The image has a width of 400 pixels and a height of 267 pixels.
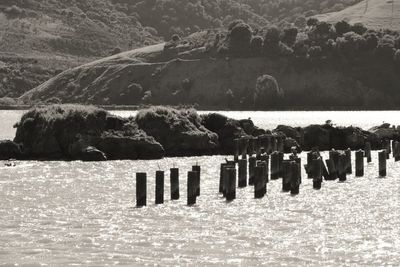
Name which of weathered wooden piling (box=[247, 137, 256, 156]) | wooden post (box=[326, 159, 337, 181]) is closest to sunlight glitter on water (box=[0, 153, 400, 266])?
wooden post (box=[326, 159, 337, 181])

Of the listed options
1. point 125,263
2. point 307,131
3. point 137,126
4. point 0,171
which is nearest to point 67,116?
point 137,126

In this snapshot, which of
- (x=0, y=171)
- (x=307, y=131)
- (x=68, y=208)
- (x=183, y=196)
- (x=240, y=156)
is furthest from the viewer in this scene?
(x=307, y=131)

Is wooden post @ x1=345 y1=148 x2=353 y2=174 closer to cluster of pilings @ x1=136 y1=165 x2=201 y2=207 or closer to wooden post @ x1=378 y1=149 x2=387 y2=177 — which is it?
wooden post @ x1=378 y1=149 x2=387 y2=177

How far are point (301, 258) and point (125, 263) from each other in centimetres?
521

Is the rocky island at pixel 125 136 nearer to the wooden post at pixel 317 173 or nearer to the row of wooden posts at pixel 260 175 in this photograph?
the row of wooden posts at pixel 260 175

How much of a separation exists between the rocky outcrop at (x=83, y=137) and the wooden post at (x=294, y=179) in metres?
23.9

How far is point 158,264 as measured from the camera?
95.5ft

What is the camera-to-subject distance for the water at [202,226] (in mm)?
30047

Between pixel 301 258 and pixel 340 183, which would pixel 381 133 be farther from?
pixel 301 258

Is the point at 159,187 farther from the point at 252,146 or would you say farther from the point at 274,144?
the point at 274,144

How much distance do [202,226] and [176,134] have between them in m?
36.4

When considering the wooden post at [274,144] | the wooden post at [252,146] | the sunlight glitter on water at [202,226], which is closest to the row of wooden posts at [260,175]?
the sunlight glitter on water at [202,226]

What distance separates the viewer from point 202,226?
35312 mm

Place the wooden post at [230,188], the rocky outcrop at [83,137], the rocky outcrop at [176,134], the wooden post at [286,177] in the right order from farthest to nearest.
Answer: the rocky outcrop at [176,134] → the rocky outcrop at [83,137] → the wooden post at [286,177] → the wooden post at [230,188]
